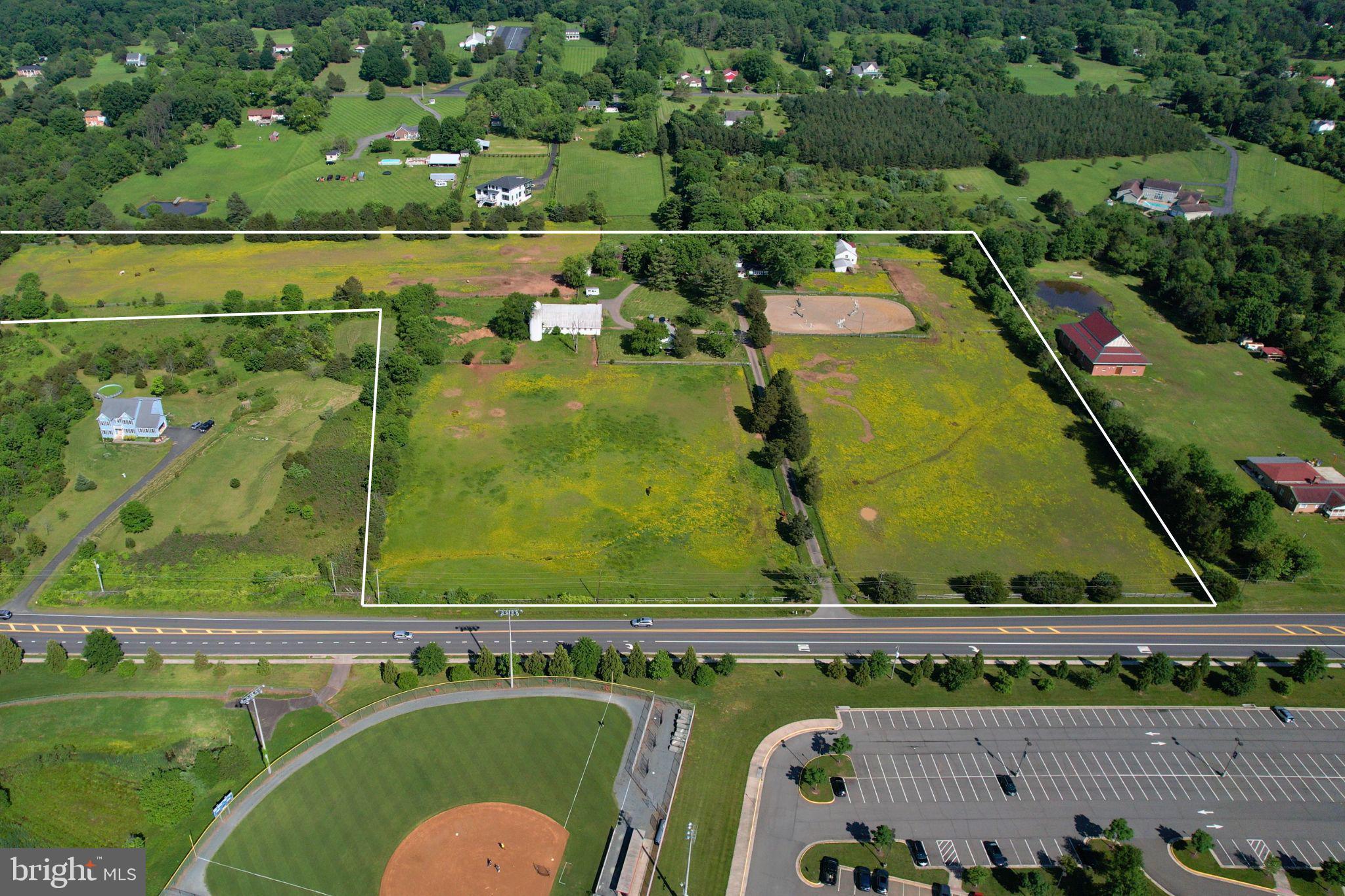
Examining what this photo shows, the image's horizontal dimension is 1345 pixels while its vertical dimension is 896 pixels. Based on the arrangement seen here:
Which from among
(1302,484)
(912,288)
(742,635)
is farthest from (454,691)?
(912,288)

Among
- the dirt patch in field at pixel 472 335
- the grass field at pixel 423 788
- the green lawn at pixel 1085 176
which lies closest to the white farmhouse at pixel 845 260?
the green lawn at pixel 1085 176

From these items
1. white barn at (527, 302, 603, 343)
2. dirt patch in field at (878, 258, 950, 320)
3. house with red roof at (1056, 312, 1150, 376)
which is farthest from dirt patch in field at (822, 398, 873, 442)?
house with red roof at (1056, 312, 1150, 376)

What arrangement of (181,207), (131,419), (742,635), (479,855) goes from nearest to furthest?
(479,855), (742,635), (131,419), (181,207)

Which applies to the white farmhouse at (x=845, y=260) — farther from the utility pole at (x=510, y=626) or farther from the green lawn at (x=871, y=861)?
the green lawn at (x=871, y=861)

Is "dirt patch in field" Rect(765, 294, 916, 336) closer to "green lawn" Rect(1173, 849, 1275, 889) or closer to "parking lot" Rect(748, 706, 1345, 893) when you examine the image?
"parking lot" Rect(748, 706, 1345, 893)
